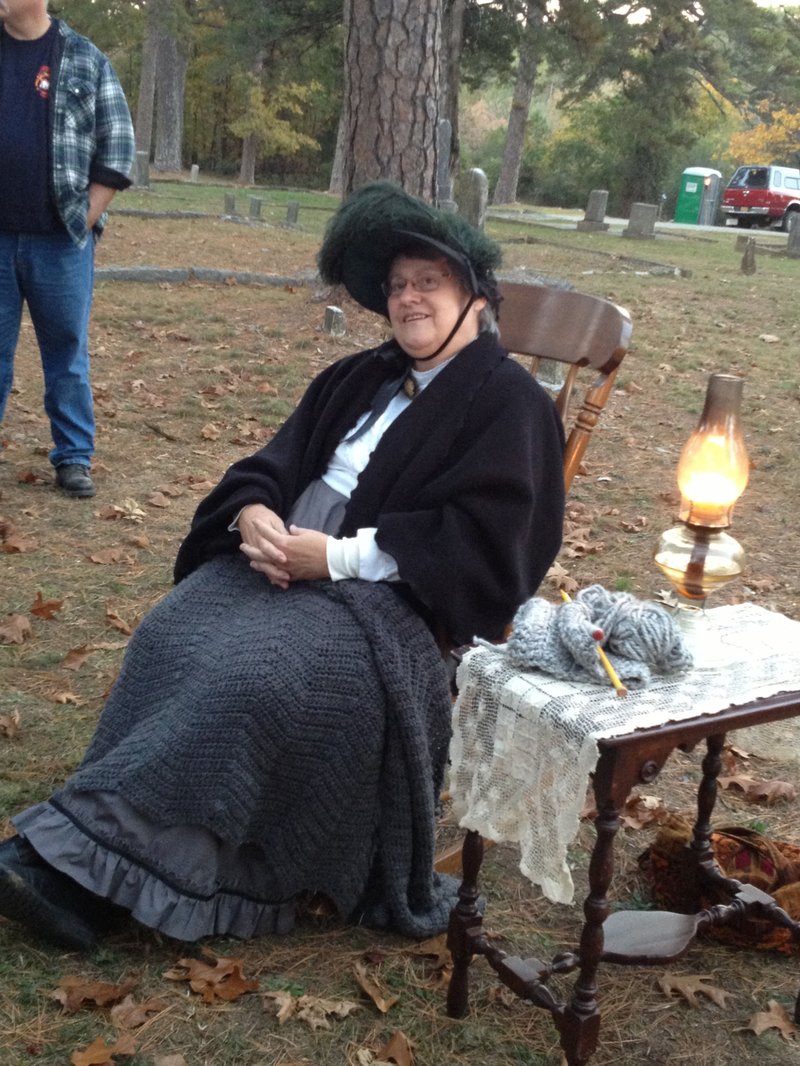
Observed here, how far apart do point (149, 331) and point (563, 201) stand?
1292 inches

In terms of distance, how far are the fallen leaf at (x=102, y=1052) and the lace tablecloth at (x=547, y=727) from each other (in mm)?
805

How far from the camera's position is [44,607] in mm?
4465

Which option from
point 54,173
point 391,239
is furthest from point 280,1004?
point 54,173

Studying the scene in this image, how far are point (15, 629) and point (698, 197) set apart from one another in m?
35.1

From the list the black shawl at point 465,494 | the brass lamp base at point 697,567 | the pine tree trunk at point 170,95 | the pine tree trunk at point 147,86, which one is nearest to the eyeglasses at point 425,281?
the black shawl at point 465,494

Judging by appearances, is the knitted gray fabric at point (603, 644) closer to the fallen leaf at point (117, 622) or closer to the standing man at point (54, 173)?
the fallen leaf at point (117, 622)

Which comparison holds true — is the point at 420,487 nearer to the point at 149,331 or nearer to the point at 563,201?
the point at 149,331

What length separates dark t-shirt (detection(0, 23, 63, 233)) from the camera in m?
4.98

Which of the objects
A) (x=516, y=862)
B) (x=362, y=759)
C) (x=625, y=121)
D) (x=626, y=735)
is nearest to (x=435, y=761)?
(x=362, y=759)

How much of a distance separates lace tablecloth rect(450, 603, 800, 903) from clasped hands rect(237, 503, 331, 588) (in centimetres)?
62

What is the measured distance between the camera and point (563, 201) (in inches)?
1555

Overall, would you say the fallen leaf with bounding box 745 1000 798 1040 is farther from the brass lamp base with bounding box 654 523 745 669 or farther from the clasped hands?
the clasped hands

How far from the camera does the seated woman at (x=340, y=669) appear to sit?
2.59m

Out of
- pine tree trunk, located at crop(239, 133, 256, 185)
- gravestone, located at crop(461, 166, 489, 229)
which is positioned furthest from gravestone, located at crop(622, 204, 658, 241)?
pine tree trunk, located at crop(239, 133, 256, 185)
